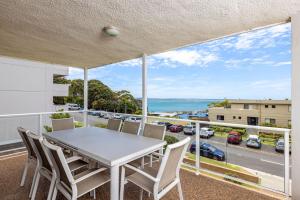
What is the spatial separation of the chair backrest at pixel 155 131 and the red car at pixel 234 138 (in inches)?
55.8

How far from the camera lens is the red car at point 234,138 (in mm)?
3103

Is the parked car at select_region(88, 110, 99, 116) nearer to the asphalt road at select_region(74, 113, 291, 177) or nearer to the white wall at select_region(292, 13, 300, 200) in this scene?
the asphalt road at select_region(74, 113, 291, 177)

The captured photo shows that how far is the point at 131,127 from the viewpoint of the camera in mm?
2957

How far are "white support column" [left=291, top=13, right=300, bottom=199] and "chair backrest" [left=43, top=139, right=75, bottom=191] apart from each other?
2566 mm

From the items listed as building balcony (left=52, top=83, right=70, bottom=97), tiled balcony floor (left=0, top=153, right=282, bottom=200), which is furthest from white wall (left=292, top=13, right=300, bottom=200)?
building balcony (left=52, top=83, right=70, bottom=97)

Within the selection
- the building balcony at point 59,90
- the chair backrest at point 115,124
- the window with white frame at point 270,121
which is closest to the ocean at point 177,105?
the building balcony at point 59,90

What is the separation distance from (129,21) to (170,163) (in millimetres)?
1954

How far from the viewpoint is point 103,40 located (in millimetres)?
3035

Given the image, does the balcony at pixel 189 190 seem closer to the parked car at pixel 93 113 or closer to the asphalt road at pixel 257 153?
the asphalt road at pixel 257 153

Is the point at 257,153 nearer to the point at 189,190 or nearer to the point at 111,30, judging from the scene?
the point at 189,190

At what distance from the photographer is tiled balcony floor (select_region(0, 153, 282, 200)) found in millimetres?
2139

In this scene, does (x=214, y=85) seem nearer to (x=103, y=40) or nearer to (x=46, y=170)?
(x=103, y=40)

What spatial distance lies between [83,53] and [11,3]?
1963 millimetres

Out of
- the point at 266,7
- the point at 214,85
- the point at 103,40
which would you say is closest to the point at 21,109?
the point at 103,40
